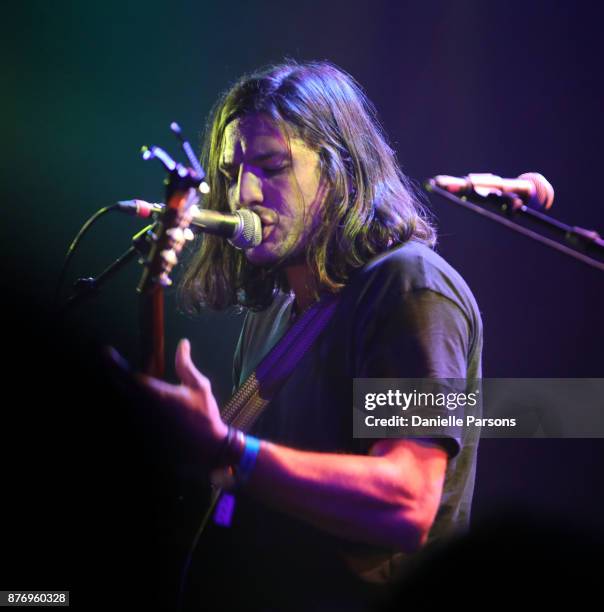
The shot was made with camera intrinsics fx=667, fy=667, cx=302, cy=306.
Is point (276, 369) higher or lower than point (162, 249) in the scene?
lower

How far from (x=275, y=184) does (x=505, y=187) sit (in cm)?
72

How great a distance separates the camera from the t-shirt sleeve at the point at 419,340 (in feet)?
4.75

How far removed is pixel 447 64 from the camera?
2900 millimetres

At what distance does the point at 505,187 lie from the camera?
1.44 meters

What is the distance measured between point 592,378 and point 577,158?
933 millimetres

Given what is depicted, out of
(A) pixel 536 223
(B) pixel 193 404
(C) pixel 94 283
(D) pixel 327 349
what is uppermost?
(A) pixel 536 223

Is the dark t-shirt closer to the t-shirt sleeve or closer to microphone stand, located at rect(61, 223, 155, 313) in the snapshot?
the t-shirt sleeve

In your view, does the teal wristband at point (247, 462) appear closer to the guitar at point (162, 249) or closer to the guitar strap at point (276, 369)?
the guitar at point (162, 249)

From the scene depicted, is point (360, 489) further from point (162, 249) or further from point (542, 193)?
point (542, 193)

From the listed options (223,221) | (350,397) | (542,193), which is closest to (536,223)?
(542,193)

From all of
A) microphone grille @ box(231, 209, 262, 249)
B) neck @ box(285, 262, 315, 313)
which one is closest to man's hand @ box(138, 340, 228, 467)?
microphone grille @ box(231, 209, 262, 249)

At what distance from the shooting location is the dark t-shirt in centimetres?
149

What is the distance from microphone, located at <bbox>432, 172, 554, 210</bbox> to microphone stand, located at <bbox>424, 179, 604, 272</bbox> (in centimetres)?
1

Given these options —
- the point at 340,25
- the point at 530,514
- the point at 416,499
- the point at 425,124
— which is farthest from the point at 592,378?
the point at 340,25
